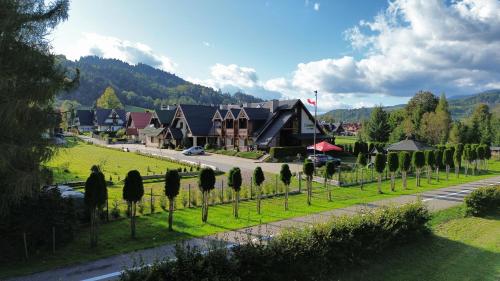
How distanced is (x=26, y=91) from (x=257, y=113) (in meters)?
45.9

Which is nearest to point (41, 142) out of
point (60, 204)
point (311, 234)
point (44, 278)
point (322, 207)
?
point (60, 204)

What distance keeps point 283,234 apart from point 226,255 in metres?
2.34

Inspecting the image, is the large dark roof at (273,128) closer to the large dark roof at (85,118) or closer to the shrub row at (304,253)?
the shrub row at (304,253)

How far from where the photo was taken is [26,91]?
13.2 meters

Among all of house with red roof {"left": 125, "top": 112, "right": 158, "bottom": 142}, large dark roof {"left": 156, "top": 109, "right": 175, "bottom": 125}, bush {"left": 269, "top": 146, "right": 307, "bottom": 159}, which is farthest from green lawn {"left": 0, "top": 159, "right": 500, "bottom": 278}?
house with red roof {"left": 125, "top": 112, "right": 158, "bottom": 142}

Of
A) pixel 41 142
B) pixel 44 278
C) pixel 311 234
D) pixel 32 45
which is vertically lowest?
pixel 44 278

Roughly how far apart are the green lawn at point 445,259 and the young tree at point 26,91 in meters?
11.7

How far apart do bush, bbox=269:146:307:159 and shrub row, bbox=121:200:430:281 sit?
1270 inches

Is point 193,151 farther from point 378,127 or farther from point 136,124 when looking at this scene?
point 378,127

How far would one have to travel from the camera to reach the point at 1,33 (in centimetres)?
1275

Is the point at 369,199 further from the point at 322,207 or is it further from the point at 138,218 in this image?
the point at 138,218

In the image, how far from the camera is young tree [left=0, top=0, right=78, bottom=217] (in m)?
12.5

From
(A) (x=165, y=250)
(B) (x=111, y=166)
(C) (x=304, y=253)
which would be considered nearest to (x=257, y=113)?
(B) (x=111, y=166)

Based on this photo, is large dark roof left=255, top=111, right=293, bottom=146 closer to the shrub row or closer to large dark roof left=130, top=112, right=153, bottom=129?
large dark roof left=130, top=112, right=153, bottom=129
